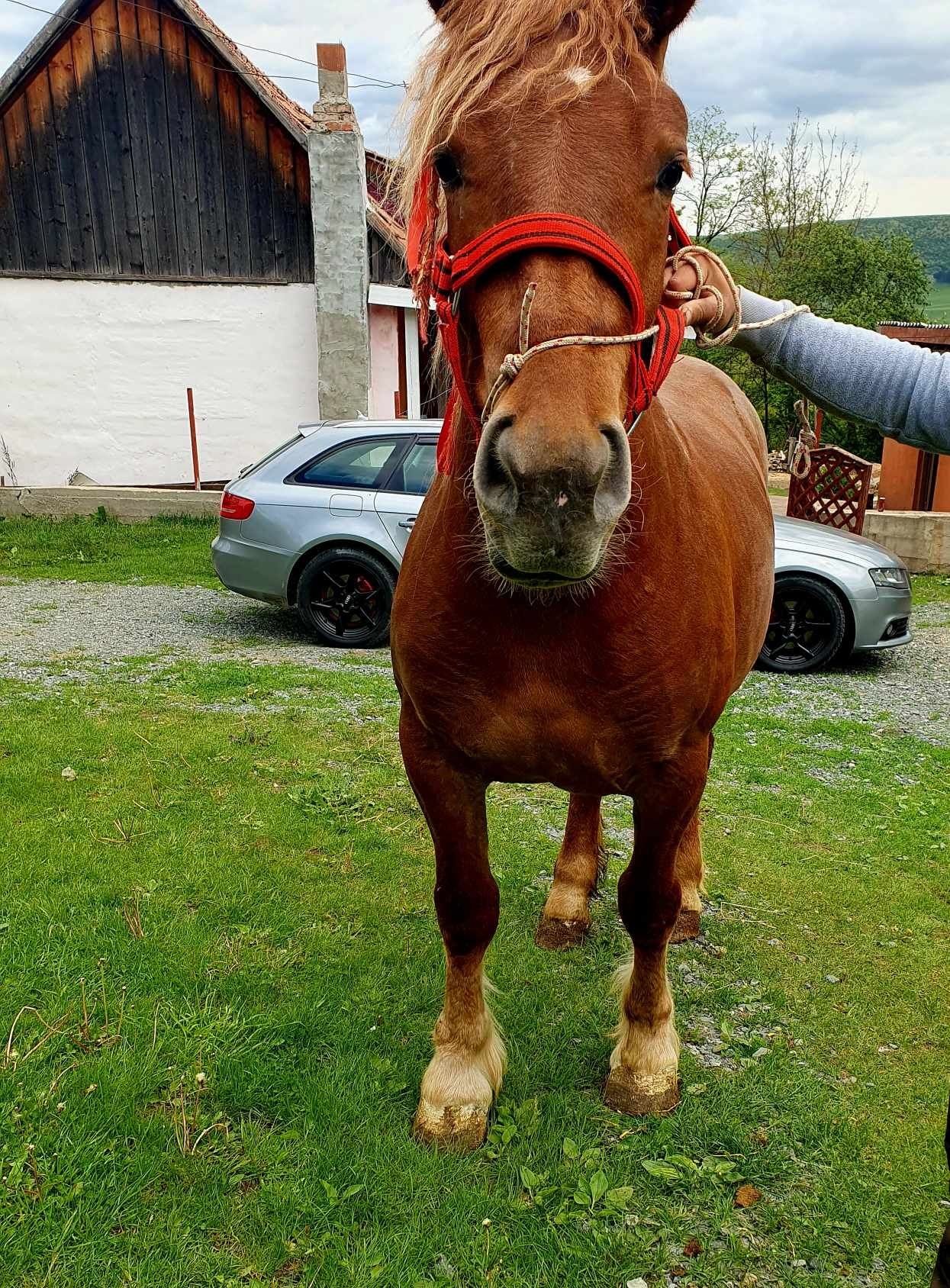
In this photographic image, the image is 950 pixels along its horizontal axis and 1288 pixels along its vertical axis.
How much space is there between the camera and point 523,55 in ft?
5.57

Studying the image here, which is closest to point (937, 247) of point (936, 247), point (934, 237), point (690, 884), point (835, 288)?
point (936, 247)

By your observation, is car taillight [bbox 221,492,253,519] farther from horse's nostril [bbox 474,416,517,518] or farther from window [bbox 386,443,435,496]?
horse's nostril [bbox 474,416,517,518]

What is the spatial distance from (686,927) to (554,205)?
2750 mm

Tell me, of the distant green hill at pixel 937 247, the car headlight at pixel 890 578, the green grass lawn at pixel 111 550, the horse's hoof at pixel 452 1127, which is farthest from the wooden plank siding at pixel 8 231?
the distant green hill at pixel 937 247

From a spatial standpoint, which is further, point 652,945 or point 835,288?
point 835,288

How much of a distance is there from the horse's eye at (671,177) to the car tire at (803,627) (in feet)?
18.9

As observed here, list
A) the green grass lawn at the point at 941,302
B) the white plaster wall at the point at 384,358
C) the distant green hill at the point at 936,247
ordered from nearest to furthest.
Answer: the white plaster wall at the point at 384,358 → the green grass lawn at the point at 941,302 → the distant green hill at the point at 936,247

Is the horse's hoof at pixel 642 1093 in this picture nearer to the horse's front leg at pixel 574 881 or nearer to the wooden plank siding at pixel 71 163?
the horse's front leg at pixel 574 881

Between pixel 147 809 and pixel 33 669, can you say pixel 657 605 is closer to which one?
pixel 147 809

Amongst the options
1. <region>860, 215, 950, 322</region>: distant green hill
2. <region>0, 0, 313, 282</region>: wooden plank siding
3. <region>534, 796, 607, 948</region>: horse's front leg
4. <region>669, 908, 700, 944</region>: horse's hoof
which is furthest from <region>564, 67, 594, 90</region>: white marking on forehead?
<region>860, 215, 950, 322</region>: distant green hill

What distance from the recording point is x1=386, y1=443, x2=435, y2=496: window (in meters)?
7.64

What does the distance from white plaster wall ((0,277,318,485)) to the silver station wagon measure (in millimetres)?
6690

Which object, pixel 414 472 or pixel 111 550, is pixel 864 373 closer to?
pixel 414 472

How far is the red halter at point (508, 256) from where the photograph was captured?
157cm
